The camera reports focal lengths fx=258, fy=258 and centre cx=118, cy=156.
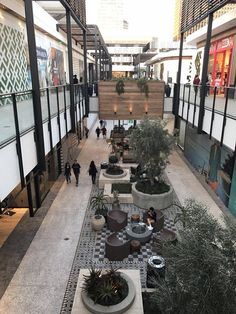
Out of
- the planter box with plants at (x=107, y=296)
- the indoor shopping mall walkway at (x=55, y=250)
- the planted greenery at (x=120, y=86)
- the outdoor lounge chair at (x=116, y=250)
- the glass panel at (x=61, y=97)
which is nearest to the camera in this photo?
the planter box with plants at (x=107, y=296)

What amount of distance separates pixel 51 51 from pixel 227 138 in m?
15.5

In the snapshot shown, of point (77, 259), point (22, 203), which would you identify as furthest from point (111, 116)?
point (77, 259)

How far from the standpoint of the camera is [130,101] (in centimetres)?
1830

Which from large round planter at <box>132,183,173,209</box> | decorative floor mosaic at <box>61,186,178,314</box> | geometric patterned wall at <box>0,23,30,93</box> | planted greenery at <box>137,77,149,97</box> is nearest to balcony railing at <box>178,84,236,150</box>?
planted greenery at <box>137,77,149,97</box>

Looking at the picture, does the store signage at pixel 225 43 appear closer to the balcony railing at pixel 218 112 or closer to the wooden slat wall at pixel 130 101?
the balcony railing at pixel 218 112

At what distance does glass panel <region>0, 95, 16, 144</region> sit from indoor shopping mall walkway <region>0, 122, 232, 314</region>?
4.42 meters

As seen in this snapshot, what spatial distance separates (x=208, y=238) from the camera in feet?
11.9

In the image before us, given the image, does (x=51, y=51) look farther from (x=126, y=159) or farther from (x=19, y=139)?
(x=19, y=139)

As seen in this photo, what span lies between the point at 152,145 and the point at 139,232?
13.1 feet

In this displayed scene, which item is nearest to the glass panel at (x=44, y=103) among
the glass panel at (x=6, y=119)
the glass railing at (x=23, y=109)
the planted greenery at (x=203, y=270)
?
the glass railing at (x=23, y=109)

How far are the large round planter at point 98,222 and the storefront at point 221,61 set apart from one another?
46.4ft

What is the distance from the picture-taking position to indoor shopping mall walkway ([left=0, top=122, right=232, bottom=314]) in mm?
7051

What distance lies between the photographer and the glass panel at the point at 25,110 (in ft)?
23.3

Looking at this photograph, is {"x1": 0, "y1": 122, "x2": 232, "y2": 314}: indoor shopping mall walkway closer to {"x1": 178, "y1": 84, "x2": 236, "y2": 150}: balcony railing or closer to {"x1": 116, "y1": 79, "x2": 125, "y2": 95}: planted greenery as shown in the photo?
{"x1": 178, "y1": 84, "x2": 236, "y2": 150}: balcony railing
